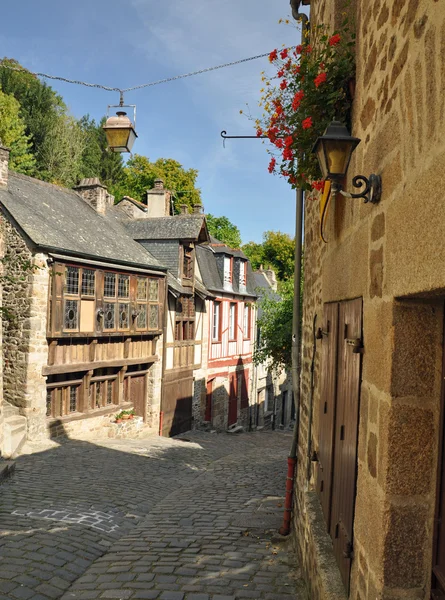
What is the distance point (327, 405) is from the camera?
15.1 feet

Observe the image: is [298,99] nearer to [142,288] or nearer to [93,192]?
[142,288]

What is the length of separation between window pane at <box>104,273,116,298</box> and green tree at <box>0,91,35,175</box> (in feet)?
62.1

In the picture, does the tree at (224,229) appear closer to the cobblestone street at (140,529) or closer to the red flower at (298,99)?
the cobblestone street at (140,529)

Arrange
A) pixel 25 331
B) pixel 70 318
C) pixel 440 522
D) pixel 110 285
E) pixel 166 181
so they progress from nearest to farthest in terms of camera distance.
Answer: pixel 440 522
pixel 25 331
pixel 70 318
pixel 110 285
pixel 166 181

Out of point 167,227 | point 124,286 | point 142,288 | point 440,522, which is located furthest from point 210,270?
point 440,522

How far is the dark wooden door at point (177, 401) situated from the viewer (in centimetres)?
2023

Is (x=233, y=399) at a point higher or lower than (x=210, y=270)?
lower

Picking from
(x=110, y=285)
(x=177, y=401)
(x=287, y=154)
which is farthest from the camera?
(x=177, y=401)

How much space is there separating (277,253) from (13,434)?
128 feet

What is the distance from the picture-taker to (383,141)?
278cm

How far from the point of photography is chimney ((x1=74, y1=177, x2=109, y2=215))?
21.3 metres

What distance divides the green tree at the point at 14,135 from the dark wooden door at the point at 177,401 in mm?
18206

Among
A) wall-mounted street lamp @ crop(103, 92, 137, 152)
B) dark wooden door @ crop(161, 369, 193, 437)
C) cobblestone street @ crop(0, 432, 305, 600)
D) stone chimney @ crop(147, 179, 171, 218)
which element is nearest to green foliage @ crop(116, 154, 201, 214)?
stone chimney @ crop(147, 179, 171, 218)

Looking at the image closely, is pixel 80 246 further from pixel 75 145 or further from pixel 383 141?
pixel 75 145
